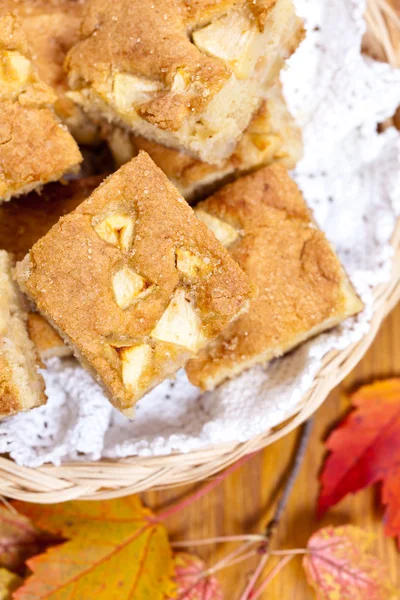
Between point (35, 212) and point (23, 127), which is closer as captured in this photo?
point (23, 127)

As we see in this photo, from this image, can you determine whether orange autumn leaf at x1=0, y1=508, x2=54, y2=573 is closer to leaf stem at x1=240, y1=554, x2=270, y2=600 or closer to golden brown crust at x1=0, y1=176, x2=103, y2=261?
leaf stem at x1=240, y1=554, x2=270, y2=600

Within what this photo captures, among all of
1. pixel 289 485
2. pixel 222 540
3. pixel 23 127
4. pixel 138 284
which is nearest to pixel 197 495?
pixel 222 540

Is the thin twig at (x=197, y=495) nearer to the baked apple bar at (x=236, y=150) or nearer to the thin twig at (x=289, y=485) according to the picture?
the thin twig at (x=289, y=485)

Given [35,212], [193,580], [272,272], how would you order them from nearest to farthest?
[272,272], [35,212], [193,580]

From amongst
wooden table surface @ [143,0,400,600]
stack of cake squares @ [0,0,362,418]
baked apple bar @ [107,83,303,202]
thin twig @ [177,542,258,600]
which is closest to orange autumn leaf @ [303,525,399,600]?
wooden table surface @ [143,0,400,600]

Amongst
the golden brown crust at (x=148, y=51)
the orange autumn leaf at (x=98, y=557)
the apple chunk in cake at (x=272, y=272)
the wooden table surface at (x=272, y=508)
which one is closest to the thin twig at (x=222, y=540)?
the wooden table surface at (x=272, y=508)

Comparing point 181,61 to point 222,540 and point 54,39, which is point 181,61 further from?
point 222,540

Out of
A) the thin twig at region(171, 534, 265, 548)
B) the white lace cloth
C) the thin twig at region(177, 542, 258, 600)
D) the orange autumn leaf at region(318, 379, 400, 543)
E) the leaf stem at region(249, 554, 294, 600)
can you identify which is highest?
the white lace cloth

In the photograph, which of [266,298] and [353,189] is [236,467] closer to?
[266,298]
